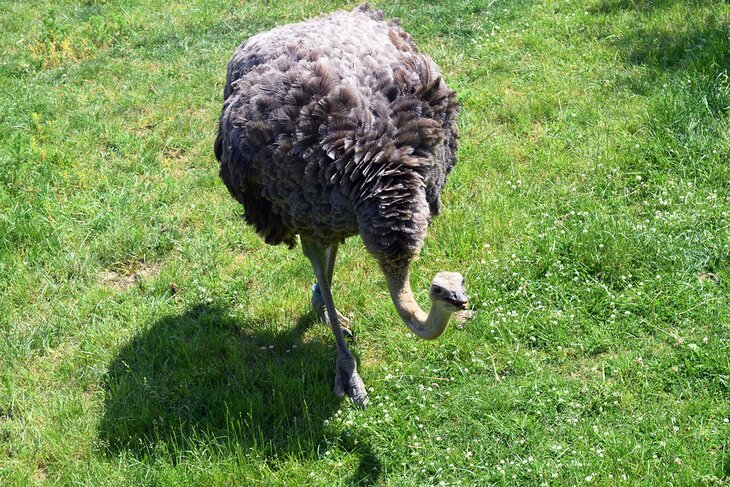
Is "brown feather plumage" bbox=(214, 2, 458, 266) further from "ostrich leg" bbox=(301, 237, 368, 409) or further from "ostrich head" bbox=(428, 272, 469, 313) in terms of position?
"ostrich head" bbox=(428, 272, 469, 313)

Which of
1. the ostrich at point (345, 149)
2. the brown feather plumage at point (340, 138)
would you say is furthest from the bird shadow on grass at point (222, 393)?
the brown feather plumage at point (340, 138)

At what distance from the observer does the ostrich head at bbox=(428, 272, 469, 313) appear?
4.32 m

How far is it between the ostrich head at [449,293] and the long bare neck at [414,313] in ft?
0.26

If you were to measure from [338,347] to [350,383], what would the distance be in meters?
0.27

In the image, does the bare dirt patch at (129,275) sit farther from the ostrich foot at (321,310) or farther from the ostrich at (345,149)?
the ostrich at (345,149)

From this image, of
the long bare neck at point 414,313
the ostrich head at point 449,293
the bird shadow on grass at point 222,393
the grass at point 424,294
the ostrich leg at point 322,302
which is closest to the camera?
the ostrich head at point 449,293

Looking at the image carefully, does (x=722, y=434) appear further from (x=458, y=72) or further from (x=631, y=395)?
Answer: (x=458, y=72)

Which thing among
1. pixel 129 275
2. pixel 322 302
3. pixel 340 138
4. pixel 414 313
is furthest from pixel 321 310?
pixel 340 138

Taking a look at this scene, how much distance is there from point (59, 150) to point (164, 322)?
2.88m

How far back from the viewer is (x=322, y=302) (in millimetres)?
6305

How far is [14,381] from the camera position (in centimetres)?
589

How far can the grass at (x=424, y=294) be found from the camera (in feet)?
16.8

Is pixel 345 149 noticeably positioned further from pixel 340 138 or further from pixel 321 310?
pixel 321 310

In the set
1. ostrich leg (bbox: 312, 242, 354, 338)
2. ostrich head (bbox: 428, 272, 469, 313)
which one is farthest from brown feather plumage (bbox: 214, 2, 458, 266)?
ostrich leg (bbox: 312, 242, 354, 338)
